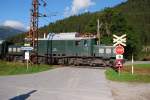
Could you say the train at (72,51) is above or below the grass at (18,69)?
above

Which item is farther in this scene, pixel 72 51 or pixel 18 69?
pixel 72 51

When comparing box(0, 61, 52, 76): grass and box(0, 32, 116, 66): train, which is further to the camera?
box(0, 32, 116, 66): train

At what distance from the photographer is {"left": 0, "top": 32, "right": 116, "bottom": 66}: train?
139ft

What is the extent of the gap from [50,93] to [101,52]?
25.6 m

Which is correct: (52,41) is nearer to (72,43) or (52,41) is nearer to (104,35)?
(72,43)

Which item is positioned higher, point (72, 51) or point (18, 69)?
point (72, 51)

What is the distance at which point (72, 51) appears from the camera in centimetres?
4425

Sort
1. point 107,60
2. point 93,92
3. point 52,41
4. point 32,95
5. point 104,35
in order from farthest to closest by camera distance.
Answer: point 104,35, point 52,41, point 107,60, point 93,92, point 32,95

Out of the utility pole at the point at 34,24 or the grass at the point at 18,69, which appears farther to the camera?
the utility pole at the point at 34,24

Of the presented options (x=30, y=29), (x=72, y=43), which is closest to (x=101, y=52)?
(x=72, y=43)

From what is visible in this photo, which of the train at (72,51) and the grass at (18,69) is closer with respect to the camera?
the grass at (18,69)

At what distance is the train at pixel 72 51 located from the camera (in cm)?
4238

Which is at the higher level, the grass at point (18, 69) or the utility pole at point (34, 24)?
the utility pole at point (34, 24)

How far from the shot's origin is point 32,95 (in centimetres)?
1653
